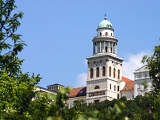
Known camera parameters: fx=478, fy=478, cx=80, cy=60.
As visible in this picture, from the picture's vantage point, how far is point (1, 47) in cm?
2166

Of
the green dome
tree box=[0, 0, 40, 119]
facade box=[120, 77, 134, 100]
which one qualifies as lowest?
tree box=[0, 0, 40, 119]

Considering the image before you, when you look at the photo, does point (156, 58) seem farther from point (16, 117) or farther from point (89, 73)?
point (89, 73)

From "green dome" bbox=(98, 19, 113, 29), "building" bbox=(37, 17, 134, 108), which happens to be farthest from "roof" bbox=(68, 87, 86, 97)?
"green dome" bbox=(98, 19, 113, 29)

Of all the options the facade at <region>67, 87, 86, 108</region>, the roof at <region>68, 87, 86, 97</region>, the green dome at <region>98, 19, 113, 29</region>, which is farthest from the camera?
the roof at <region>68, 87, 86, 97</region>

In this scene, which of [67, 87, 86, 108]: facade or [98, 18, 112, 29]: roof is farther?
[67, 87, 86, 108]: facade

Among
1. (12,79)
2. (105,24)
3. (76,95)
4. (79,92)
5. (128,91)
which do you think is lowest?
(12,79)

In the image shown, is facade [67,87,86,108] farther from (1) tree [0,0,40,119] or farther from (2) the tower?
(1) tree [0,0,40,119]

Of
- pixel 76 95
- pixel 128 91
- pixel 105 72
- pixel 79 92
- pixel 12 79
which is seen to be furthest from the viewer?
pixel 79 92

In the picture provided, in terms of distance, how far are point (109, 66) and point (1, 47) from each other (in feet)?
451

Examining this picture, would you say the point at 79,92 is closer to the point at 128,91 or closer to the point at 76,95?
the point at 76,95

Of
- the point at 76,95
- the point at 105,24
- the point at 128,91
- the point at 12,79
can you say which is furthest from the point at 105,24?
the point at 12,79

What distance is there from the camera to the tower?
15475 centimetres

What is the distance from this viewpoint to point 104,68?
522 ft

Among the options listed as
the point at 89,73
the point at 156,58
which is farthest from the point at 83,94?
the point at 156,58
